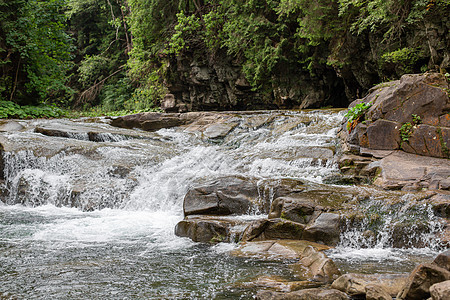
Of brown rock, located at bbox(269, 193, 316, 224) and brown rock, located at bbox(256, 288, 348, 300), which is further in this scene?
brown rock, located at bbox(269, 193, 316, 224)

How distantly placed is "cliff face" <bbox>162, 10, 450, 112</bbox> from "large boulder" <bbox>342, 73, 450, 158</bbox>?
11.9ft

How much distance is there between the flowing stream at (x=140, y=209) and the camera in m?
4.11

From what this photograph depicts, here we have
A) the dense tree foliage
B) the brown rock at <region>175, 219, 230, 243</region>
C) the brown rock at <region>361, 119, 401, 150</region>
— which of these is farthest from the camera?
the dense tree foliage

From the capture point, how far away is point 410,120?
857 cm

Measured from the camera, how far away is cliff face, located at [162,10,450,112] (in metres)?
12.3

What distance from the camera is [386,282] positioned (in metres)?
3.50

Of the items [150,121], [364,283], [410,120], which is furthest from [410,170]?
[150,121]

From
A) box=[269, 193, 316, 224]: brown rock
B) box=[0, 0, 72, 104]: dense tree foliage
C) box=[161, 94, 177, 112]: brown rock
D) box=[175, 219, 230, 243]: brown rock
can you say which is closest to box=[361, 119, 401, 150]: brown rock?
box=[269, 193, 316, 224]: brown rock

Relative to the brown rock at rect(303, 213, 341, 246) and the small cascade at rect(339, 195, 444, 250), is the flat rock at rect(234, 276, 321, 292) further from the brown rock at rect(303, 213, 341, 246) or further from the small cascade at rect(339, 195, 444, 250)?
the small cascade at rect(339, 195, 444, 250)

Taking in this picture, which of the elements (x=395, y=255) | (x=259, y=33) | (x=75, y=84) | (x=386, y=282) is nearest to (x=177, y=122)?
(x=259, y=33)

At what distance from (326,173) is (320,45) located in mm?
10192

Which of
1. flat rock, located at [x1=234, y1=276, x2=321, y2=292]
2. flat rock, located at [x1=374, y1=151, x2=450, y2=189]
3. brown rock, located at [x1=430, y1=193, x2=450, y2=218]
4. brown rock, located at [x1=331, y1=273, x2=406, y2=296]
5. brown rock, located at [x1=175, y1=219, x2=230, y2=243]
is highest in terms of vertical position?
flat rock, located at [x1=374, y1=151, x2=450, y2=189]

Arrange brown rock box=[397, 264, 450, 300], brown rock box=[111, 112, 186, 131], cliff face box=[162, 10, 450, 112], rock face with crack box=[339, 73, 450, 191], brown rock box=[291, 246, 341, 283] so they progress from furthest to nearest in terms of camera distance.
A: brown rock box=[111, 112, 186, 131] < cliff face box=[162, 10, 450, 112] < rock face with crack box=[339, 73, 450, 191] < brown rock box=[291, 246, 341, 283] < brown rock box=[397, 264, 450, 300]

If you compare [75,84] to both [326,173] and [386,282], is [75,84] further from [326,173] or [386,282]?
[386,282]
